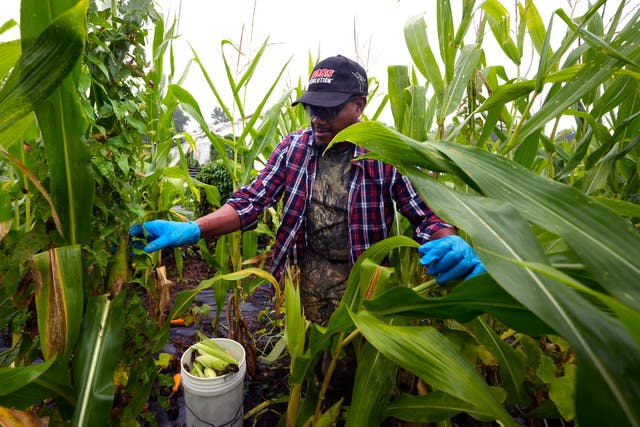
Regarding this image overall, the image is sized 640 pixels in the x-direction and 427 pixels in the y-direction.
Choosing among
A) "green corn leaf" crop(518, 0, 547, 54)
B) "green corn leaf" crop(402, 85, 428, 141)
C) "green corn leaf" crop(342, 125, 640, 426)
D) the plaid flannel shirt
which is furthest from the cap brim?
"green corn leaf" crop(342, 125, 640, 426)

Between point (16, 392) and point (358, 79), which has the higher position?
point (358, 79)

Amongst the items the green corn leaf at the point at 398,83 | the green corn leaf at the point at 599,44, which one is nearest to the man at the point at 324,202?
the green corn leaf at the point at 398,83

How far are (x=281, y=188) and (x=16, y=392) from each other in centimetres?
109

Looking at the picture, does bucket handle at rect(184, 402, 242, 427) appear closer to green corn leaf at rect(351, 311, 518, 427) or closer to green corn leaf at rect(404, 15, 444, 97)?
green corn leaf at rect(351, 311, 518, 427)

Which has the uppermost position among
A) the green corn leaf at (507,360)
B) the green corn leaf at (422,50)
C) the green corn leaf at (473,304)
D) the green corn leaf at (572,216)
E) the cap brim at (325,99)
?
the green corn leaf at (422,50)

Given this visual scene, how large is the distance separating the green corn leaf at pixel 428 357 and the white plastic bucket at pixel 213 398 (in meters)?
0.68

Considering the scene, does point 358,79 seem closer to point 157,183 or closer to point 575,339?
point 157,183

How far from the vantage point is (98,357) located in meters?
0.66

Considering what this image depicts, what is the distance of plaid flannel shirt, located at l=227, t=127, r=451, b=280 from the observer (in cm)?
131

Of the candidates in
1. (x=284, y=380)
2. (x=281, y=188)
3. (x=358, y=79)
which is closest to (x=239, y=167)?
(x=281, y=188)

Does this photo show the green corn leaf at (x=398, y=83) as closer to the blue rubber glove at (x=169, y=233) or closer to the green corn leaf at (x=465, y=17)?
the green corn leaf at (x=465, y=17)

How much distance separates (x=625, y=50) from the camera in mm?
606

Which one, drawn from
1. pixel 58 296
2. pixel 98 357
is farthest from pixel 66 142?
pixel 98 357

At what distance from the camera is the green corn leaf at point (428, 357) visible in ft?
1.68
